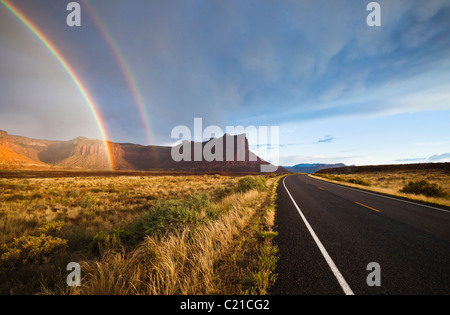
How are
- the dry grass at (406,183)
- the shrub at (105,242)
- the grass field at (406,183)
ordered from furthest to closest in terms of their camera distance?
the grass field at (406,183) → the dry grass at (406,183) → the shrub at (105,242)

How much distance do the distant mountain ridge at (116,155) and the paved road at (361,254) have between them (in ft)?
302

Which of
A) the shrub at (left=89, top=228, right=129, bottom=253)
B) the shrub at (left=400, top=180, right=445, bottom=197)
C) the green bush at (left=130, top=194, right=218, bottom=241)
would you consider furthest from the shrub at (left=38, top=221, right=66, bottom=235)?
the shrub at (left=400, top=180, right=445, bottom=197)

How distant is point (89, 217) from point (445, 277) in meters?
12.1

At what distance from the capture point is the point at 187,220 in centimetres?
565

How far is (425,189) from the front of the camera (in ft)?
43.0

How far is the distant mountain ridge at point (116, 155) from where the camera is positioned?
10875cm

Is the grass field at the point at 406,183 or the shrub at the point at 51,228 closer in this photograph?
the shrub at the point at 51,228

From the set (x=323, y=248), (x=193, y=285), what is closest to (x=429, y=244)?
(x=323, y=248)

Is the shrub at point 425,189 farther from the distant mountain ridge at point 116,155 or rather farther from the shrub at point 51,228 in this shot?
the distant mountain ridge at point 116,155

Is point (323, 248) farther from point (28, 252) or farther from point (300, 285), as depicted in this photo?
point (28, 252)

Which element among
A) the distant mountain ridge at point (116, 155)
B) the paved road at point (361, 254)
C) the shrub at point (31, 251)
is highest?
the distant mountain ridge at point (116, 155)

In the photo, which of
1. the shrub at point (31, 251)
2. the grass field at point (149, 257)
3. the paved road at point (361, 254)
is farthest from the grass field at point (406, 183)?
the shrub at point (31, 251)
